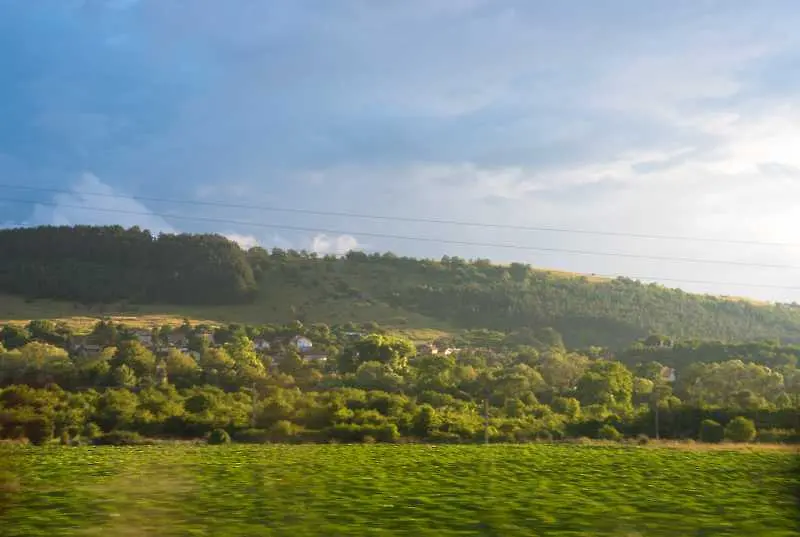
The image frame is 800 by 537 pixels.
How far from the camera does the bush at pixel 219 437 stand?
41347mm

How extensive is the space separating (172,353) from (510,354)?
39.1 metres

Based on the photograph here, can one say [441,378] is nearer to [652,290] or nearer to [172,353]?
[172,353]

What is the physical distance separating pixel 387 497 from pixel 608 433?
3628 centimetres

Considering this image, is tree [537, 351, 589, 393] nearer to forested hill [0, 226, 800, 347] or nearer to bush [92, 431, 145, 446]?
forested hill [0, 226, 800, 347]

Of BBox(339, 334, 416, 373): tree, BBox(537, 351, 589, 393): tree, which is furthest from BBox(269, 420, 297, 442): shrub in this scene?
BBox(537, 351, 589, 393): tree

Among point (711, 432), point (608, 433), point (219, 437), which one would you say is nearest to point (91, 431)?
point (219, 437)

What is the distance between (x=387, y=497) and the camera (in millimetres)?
15906

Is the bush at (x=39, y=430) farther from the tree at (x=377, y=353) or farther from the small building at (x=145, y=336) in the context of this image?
the tree at (x=377, y=353)

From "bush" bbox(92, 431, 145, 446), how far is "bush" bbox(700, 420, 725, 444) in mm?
35660

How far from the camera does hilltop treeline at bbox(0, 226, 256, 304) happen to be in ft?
315

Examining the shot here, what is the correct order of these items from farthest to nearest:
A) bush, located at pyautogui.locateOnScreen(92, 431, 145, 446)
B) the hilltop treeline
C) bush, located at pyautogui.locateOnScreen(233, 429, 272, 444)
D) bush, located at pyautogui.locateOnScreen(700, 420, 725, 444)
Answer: the hilltop treeline, bush, located at pyautogui.locateOnScreen(700, 420, 725, 444), bush, located at pyautogui.locateOnScreen(233, 429, 272, 444), bush, located at pyautogui.locateOnScreen(92, 431, 145, 446)

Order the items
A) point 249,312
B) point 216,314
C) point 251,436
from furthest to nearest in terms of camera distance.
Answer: point 249,312 < point 216,314 < point 251,436

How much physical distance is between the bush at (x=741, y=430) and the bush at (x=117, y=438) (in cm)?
3632

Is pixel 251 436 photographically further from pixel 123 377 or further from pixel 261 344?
pixel 261 344
